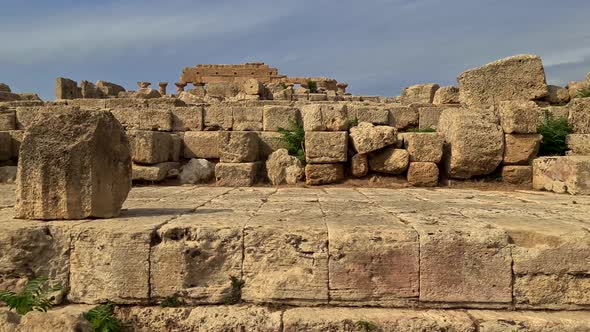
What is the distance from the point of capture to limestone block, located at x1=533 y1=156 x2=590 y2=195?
20.3 feet

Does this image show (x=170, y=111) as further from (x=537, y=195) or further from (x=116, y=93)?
(x=116, y=93)

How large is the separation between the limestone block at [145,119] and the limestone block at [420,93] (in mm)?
8136

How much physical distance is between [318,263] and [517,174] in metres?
5.51

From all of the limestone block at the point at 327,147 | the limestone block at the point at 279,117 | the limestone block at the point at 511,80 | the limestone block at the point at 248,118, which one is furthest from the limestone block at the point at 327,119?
the limestone block at the point at 511,80

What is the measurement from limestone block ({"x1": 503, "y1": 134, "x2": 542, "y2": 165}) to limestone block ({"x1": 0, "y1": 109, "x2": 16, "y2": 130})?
10.3 metres

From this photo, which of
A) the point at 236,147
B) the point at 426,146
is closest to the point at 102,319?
the point at 236,147

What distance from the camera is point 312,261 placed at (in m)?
3.31

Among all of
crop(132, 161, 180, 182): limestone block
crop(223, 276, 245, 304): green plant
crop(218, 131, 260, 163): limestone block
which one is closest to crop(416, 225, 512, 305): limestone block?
crop(223, 276, 245, 304): green plant

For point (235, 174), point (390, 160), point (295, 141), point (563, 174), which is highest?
point (295, 141)

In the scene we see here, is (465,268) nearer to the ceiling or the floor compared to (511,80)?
nearer to the floor

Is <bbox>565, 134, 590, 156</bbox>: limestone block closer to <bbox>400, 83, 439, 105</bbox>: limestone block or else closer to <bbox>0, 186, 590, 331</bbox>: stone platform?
<bbox>0, 186, 590, 331</bbox>: stone platform

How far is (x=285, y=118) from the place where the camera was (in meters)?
9.27

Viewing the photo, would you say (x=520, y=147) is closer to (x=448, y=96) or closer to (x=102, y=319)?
→ (x=448, y=96)

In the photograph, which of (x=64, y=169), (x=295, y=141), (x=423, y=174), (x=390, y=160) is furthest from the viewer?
(x=295, y=141)
